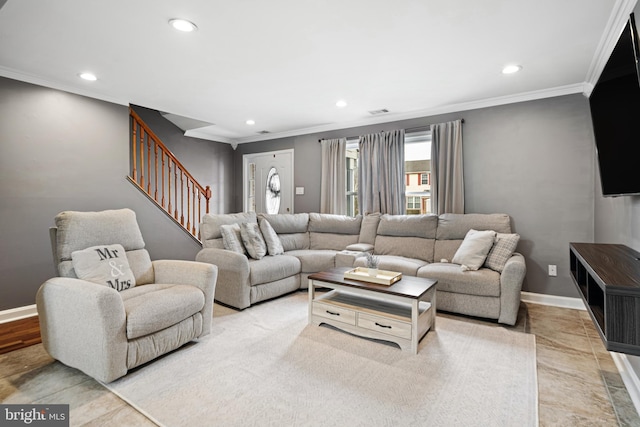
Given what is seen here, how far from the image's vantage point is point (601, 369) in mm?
2205

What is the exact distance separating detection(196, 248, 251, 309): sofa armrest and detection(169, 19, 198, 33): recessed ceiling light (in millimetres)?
2066

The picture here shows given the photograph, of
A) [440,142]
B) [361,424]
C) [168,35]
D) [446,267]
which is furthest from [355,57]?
[361,424]

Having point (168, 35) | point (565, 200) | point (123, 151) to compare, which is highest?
point (168, 35)

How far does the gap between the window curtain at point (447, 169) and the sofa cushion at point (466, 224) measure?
0.24 m

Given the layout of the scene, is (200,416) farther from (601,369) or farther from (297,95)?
(297,95)

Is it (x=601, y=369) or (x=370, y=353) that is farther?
(x=370, y=353)

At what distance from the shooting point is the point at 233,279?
11.1 feet

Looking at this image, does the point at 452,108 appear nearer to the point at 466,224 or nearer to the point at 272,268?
the point at 466,224

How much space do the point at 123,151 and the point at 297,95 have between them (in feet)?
7.50

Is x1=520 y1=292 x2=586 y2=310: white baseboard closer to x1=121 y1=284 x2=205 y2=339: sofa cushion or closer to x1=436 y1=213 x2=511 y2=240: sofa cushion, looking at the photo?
x1=436 y1=213 x2=511 y2=240: sofa cushion

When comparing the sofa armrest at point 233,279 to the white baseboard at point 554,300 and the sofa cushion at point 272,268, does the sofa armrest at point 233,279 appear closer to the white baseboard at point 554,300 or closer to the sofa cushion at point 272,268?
the sofa cushion at point 272,268

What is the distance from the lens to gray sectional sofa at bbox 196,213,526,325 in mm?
3049

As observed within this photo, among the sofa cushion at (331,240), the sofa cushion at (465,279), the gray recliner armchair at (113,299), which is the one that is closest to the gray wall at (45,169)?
the gray recliner armchair at (113,299)

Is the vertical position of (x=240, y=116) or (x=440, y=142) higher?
(x=240, y=116)
